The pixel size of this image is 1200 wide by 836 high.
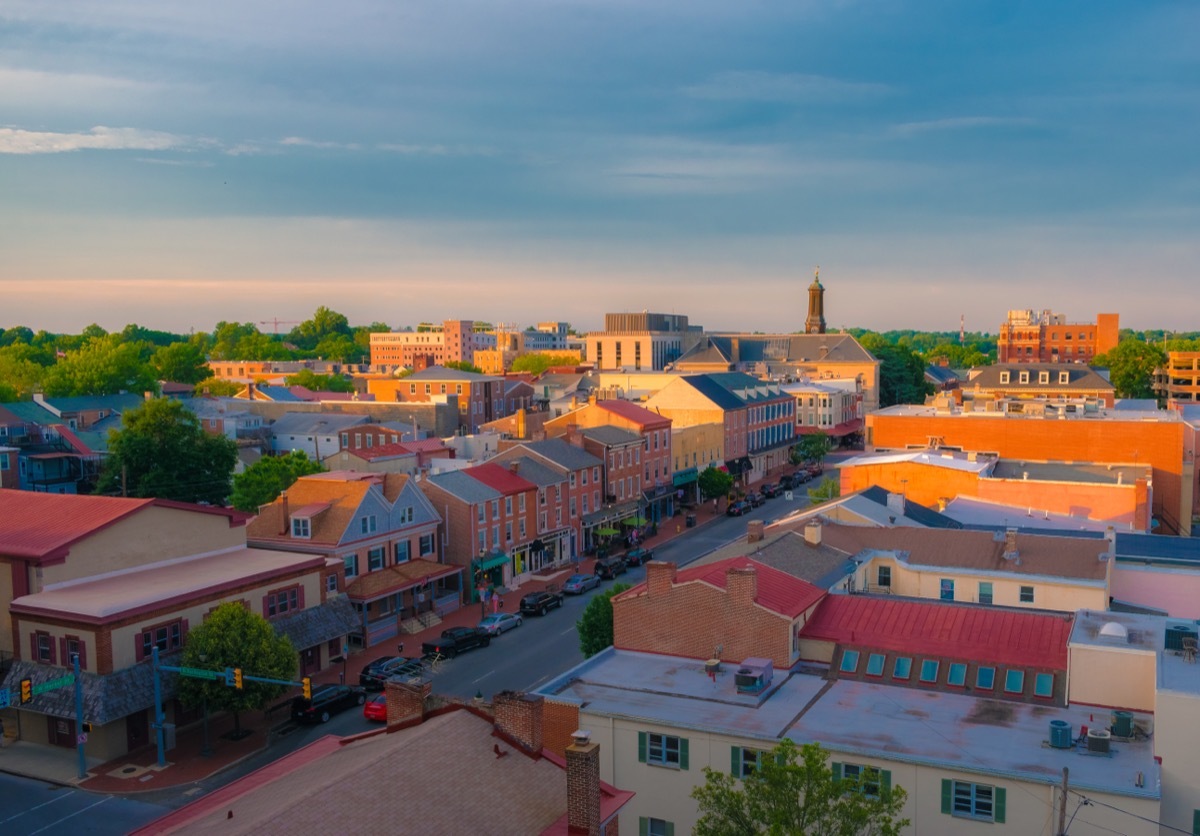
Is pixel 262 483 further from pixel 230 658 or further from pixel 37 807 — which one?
pixel 37 807

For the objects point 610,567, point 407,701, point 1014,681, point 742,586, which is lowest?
point 610,567

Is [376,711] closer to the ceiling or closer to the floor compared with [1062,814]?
closer to the floor

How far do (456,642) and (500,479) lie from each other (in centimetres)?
1534

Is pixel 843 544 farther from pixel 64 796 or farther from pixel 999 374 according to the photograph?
pixel 999 374

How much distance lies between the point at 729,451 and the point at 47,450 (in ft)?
186

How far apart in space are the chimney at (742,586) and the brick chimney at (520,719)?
11.3 m

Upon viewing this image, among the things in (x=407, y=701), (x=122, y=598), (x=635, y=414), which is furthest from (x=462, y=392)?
(x=407, y=701)

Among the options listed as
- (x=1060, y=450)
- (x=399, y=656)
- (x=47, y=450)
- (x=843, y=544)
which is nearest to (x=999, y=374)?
(x=1060, y=450)

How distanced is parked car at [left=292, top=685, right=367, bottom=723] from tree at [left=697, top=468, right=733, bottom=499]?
4309cm

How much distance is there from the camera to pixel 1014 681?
27109mm

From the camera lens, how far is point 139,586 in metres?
35.5

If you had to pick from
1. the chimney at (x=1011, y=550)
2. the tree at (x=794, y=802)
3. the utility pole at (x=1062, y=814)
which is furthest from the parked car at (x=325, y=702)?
the chimney at (x=1011, y=550)

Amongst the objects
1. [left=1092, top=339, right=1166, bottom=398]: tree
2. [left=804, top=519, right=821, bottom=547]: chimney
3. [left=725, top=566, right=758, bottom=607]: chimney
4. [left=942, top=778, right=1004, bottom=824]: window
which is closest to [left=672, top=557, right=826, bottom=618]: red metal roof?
[left=725, top=566, right=758, bottom=607]: chimney

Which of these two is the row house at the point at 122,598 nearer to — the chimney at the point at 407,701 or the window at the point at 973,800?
the chimney at the point at 407,701
